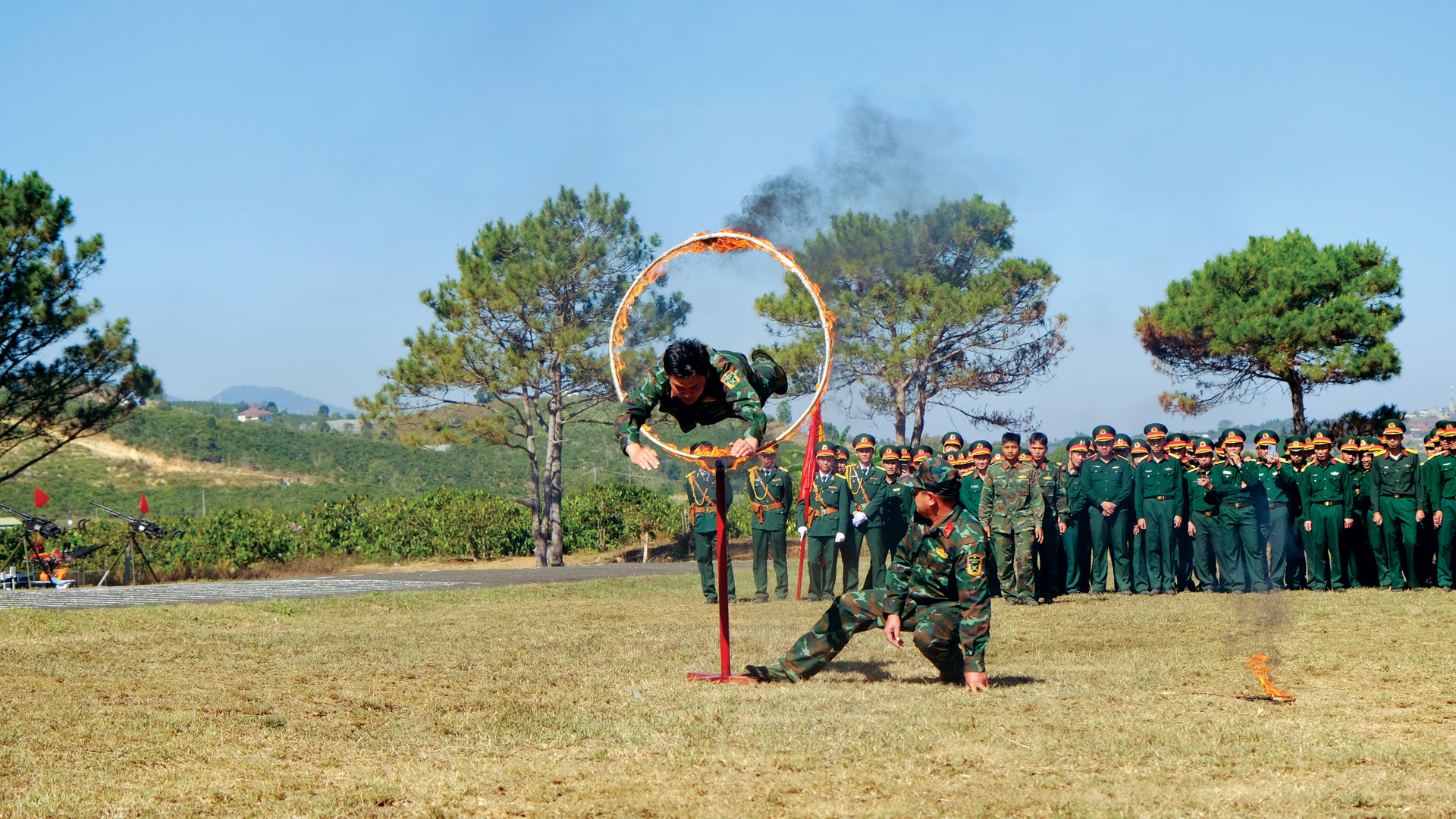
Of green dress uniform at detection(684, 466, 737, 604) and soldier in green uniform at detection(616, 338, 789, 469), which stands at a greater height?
soldier in green uniform at detection(616, 338, 789, 469)

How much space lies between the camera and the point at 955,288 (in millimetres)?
23125

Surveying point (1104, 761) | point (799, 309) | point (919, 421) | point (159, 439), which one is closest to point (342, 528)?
point (919, 421)

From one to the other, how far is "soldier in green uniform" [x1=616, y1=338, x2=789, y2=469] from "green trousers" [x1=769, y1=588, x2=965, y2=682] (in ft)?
4.63

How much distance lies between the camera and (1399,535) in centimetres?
1557

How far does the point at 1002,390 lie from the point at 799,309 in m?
18.3

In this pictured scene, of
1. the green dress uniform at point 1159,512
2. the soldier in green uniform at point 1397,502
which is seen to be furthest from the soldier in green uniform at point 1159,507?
the soldier in green uniform at point 1397,502

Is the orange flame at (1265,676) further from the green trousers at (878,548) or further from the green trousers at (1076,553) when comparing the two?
the green trousers at (878,548)

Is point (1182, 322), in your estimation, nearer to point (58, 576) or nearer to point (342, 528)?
point (342, 528)

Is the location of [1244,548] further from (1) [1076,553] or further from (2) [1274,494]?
(1) [1076,553]

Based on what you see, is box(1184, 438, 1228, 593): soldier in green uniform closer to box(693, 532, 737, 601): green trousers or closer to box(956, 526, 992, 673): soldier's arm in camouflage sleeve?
box(693, 532, 737, 601): green trousers

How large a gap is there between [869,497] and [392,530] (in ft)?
64.7

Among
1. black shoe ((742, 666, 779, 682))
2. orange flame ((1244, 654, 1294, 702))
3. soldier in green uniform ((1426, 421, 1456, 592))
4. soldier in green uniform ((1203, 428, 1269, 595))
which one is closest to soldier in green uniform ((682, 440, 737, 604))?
soldier in green uniform ((1203, 428, 1269, 595))

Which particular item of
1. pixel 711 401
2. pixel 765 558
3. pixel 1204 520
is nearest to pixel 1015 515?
pixel 1204 520

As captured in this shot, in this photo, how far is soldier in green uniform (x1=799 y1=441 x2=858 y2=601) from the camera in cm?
1633
